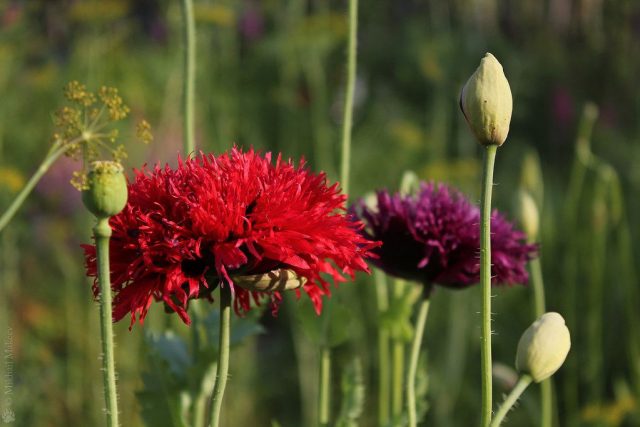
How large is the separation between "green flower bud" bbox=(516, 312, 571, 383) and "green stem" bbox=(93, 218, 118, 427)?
241mm

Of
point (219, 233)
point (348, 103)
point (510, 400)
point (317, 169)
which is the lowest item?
point (510, 400)

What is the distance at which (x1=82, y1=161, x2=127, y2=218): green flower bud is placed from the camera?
483 mm

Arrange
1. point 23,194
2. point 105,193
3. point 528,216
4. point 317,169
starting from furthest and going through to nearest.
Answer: point 317,169 → point 528,216 → point 23,194 → point 105,193

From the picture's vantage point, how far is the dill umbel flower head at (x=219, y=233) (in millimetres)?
543

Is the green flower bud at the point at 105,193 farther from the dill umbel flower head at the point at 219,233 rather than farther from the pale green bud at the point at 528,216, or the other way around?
the pale green bud at the point at 528,216

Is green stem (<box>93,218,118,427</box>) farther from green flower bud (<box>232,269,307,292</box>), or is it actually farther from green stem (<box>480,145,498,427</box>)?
green stem (<box>480,145,498,427</box>)

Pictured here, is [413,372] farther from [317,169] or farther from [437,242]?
[317,169]

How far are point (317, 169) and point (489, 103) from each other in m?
1.66

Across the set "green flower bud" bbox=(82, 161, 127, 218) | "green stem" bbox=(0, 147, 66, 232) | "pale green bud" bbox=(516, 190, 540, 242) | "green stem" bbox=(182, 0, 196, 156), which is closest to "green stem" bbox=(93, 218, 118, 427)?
"green flower bud" bbox=(82, 161, 127, 218)

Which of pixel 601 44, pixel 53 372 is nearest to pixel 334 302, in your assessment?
pixel 53 372

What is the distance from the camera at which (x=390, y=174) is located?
276 cm

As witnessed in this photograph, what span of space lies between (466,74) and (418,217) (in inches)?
58.6

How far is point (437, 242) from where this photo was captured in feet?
2.38

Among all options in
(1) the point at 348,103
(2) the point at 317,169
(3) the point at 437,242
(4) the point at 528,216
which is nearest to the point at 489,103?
(3) the point at 437,242
